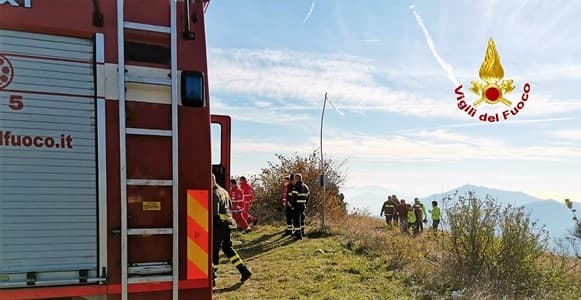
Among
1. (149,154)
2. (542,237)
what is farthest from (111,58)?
(542,237)

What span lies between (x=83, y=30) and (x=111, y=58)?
223 millimetres

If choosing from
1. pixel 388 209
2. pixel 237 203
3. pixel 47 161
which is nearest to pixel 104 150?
pixel 47 161

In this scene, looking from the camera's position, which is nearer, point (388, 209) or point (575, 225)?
point (575, 225)

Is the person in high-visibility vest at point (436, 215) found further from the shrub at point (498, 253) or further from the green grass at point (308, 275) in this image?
the green grass at point (308, 275)

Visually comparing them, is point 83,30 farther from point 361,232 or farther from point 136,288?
point 361,232

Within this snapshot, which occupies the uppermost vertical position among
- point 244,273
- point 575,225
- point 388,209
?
point 575,225

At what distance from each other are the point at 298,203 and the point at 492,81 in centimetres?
677

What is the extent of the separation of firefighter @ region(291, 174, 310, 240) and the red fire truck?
9236 millimetres

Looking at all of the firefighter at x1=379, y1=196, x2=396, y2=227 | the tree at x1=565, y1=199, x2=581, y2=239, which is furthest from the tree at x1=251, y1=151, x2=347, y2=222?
the tree at x1=565, y1=199, x2=581, y2=239

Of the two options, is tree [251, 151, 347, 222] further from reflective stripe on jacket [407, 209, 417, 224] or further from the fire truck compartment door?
the fire truck compartment door

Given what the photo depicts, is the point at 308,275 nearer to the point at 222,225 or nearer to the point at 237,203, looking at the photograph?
the point at 222,225

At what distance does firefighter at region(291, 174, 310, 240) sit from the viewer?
12.3 meters

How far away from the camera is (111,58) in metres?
2.88

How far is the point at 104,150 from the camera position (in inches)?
111
